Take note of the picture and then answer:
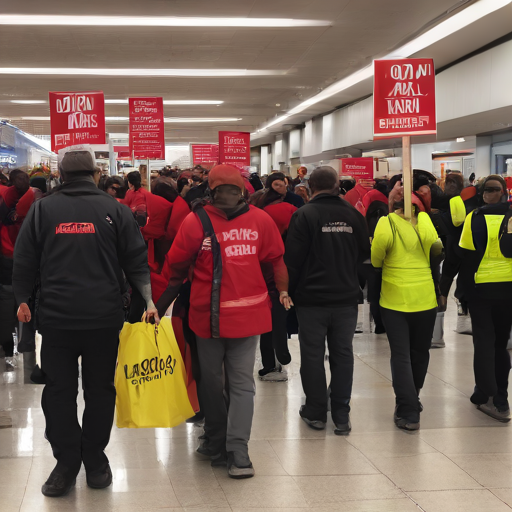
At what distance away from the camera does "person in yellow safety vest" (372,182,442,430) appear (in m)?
4.77

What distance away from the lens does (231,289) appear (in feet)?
12.8

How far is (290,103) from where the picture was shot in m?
24.2

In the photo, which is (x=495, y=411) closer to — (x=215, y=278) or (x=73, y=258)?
(x=215, y=278)

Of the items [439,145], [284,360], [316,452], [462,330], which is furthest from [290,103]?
[316,452]

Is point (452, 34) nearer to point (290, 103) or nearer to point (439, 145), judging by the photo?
point (439, 145)

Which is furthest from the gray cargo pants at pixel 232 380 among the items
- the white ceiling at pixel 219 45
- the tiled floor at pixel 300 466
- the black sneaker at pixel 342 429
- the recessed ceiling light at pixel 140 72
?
the recessed ceiling light at pixel 140 72

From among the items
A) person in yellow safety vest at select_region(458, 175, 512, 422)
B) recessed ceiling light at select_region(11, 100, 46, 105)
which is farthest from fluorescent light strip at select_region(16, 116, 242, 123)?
person in yellow safety vest at select_region(458, 175, 512, 422)

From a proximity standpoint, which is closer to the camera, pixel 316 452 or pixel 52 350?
pixel 52 350

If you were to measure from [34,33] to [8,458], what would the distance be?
1011 centimetres

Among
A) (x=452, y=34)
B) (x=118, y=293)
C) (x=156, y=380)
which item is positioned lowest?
(x=156, y=380)

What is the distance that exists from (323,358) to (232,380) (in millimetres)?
956

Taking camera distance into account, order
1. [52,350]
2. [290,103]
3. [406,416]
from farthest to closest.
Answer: [290,103]
[406,416]
[52,350]

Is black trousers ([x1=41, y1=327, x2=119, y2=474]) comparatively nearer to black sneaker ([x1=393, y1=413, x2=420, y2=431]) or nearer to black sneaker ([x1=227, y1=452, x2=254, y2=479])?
black sneaker ([x1=227, y1=452, x2=254, y2=479])

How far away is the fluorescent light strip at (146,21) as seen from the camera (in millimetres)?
11672
